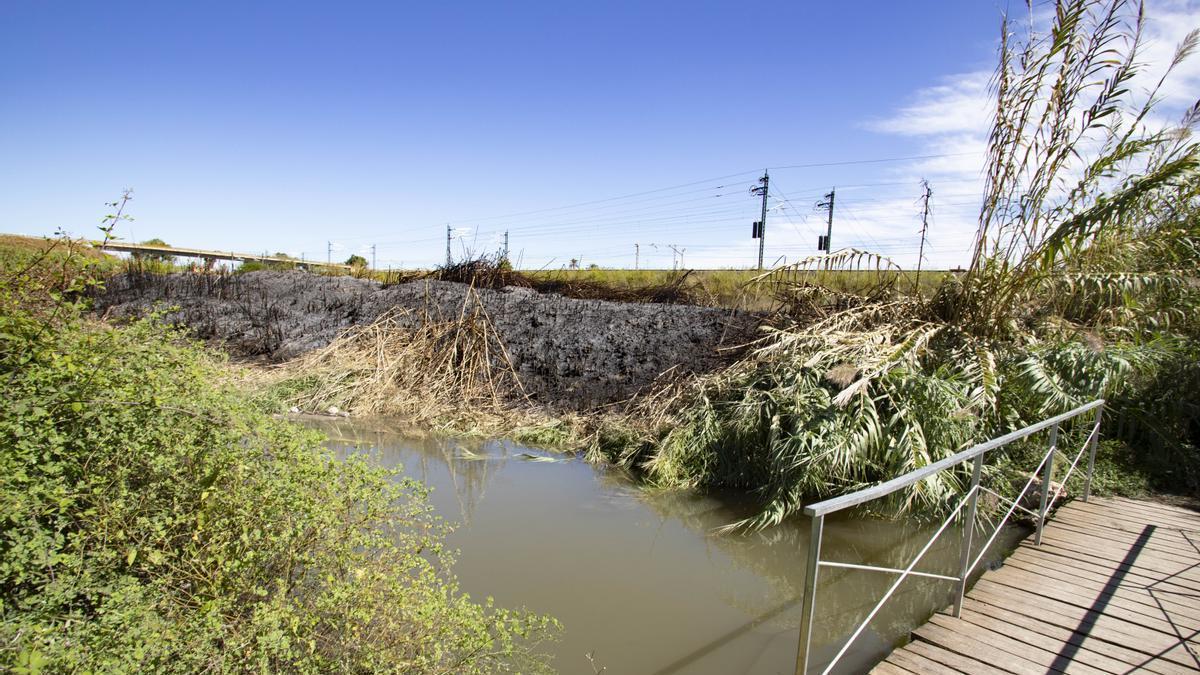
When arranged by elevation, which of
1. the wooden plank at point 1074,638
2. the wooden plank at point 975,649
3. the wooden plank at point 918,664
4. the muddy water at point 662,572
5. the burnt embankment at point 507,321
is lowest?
the muddy water at point 662,572

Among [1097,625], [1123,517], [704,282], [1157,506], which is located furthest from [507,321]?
[1097,625]

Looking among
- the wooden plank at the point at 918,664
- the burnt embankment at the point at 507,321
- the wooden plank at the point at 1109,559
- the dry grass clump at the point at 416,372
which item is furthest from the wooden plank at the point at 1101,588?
the dry grass clump at the point at 416,372

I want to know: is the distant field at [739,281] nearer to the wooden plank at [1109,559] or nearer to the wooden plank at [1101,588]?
the wooden plank at [1109,559]

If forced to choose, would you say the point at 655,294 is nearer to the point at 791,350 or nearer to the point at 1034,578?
the point at 791,350

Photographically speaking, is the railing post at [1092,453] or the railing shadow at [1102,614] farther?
the railing post at [1092,453]

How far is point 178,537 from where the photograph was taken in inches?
109

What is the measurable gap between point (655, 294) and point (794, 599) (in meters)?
8.48

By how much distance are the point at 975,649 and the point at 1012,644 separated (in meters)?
0.21

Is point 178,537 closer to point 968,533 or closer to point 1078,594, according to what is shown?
point 968,533

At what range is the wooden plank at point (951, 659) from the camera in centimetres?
288

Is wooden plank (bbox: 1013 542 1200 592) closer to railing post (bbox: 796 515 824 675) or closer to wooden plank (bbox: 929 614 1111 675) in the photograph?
wooden plank (bbox: 929 614 1111 675)

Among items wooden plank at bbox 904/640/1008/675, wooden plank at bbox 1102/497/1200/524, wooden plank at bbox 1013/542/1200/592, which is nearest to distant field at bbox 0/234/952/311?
wooden plank at bbox 1102/497/1200/524

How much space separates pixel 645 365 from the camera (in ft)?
30.0

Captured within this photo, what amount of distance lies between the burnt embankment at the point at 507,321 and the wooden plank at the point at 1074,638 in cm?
476
